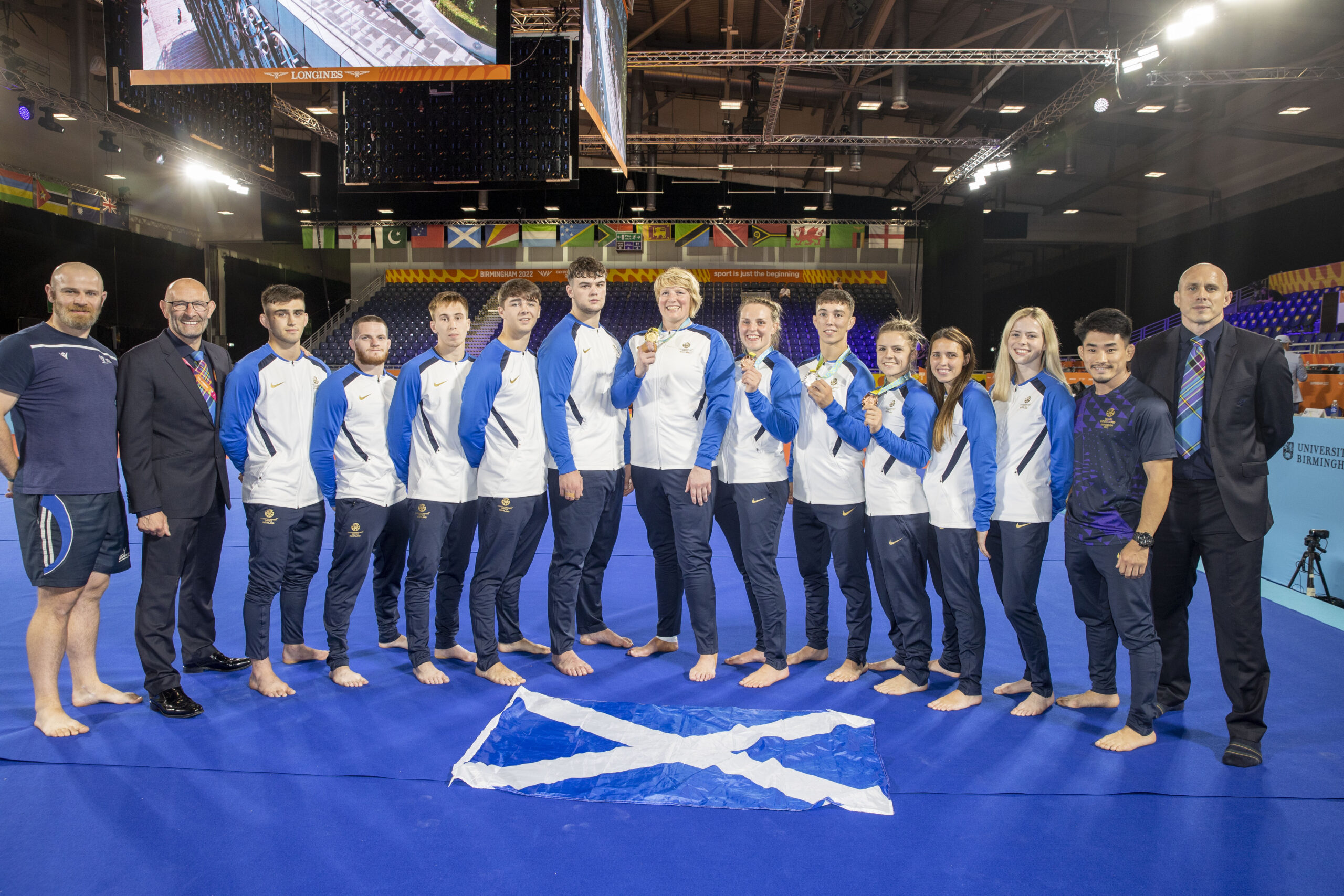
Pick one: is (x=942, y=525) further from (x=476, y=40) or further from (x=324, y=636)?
(x=476, y=40)

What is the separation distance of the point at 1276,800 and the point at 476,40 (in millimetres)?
5232

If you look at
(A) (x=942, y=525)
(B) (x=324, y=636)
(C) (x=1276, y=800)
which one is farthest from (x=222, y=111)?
(C) (x=1276, y=800)

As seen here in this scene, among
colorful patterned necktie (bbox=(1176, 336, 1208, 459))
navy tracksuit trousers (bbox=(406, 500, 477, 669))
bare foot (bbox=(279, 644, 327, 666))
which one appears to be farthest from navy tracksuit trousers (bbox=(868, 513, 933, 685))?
bare foot (bbox=(279, 644, 327, 666))

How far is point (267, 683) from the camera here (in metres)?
3.17

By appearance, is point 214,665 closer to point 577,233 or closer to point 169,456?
point 169,456

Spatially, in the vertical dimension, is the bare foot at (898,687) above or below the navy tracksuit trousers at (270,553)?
below

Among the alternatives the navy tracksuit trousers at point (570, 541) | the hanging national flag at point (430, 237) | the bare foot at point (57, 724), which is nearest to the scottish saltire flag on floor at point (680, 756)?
the navy tracksuit trousers at point (570, 541)

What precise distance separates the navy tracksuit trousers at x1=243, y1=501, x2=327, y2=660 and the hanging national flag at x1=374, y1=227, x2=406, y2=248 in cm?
1644

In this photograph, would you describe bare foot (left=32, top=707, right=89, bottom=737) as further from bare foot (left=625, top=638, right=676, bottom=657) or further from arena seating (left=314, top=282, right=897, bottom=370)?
arena seating (left=314, top=282, right=897, bottom=370)

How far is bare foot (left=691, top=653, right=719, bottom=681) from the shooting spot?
3363 millimetres

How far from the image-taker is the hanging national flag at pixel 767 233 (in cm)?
1806

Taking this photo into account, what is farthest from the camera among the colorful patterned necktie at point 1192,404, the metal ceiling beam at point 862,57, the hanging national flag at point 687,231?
the hanging national flag at point 687,231

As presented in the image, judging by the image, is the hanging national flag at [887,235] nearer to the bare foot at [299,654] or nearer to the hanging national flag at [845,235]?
the hanging national flag at [845,235]

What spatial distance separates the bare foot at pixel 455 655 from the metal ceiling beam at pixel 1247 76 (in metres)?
10.0
